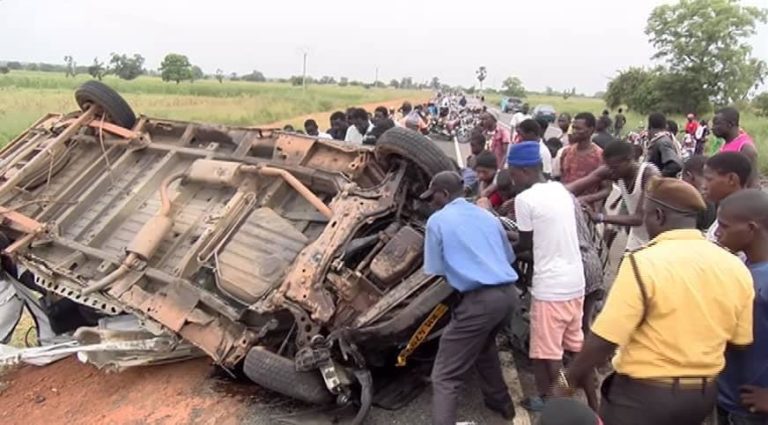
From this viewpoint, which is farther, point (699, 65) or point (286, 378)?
point (699, 65)

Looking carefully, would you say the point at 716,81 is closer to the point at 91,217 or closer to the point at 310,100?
the point at 310,100

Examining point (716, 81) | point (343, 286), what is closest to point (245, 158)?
point (343, 286)

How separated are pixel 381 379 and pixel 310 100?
4446 cm

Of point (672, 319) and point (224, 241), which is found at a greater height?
point (672, 319)

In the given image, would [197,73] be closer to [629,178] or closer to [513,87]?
[513,87]

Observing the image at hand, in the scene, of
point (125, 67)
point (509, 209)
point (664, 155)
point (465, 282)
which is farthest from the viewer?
point (125, 67)

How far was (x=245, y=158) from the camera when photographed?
5.49 meters

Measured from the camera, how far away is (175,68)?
88625 mm

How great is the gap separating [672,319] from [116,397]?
3.87m

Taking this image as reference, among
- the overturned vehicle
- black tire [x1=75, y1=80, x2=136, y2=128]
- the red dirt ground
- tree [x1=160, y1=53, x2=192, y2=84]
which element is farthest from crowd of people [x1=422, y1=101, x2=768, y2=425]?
tree [x1=160, y1=53, x2=192, y2=84]

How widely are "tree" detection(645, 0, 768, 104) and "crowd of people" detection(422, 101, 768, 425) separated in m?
37.4

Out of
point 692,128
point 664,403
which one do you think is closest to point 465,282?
point 664,403

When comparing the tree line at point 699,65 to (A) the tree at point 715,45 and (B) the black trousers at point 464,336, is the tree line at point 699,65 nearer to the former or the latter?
(A) the tree at point 715,45

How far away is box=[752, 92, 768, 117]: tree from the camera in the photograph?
3172 cm
